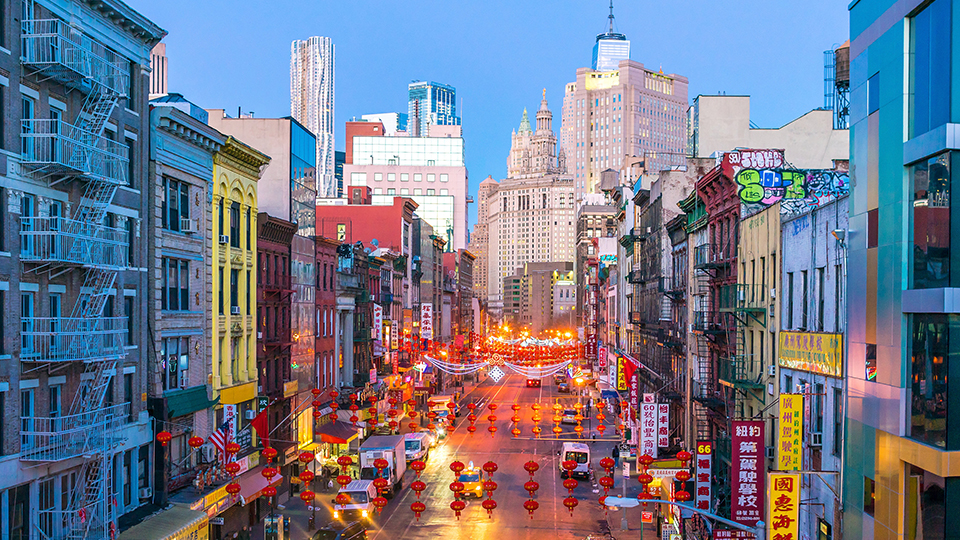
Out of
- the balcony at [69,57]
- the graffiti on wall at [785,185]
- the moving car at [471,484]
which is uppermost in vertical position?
the balcony at [69,57]

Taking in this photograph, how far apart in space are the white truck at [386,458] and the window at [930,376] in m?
33.3

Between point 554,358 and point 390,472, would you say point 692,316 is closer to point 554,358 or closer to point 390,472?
point 390,472

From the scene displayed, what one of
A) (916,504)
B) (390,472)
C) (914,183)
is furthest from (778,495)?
(390,472)

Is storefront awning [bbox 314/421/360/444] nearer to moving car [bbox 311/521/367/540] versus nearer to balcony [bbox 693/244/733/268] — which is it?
moving car [bbox 311/521/367/540]

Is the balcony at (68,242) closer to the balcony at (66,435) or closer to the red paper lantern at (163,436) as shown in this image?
the balcony at (66,435)

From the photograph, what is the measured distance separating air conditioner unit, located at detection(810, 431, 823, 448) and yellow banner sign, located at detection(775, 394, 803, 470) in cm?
182

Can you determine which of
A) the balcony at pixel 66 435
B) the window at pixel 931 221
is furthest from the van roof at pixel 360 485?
the window at pixel 931 221

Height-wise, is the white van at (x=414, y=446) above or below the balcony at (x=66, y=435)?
below

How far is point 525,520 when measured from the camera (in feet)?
142

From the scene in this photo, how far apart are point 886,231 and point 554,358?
337 ft

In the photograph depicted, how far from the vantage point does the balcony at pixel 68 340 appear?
24281 millimetres

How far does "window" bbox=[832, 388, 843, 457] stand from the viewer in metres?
23.4

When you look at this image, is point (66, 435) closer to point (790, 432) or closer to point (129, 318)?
point (129, 318)

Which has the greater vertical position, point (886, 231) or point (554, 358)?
point (886, 231)
